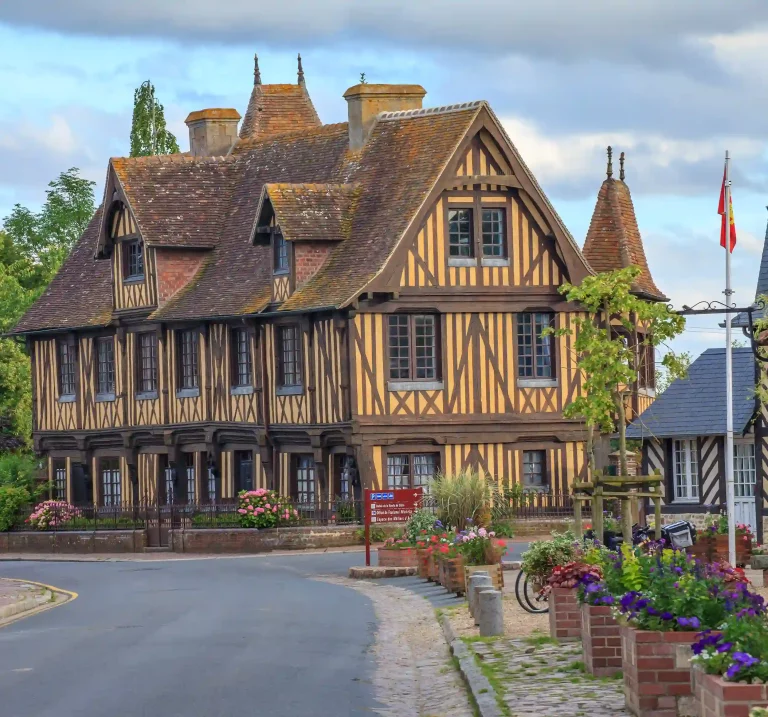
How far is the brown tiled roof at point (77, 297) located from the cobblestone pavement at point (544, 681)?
30.0 m

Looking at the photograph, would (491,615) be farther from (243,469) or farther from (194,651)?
(243,469)

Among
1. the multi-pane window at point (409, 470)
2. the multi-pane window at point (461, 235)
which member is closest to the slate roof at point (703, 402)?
the multi-pane window at point (409, 470)

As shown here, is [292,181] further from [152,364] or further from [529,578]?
[529,578]

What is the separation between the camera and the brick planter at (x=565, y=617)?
16281mm

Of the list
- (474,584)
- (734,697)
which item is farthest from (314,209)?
(734,697)

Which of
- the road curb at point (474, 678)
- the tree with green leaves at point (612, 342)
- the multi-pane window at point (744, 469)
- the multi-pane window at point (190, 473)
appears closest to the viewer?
the road curb at point (474, 678)

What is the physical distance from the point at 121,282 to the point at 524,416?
1150 cm

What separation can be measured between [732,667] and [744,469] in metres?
26.6

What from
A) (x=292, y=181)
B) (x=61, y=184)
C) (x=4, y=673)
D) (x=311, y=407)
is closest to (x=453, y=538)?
(x=4, y=673)

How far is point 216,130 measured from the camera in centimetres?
4828

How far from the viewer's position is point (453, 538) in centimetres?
2583

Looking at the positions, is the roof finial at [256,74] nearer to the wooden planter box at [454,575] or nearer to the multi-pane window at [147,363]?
the multi-pane window at [147,363]

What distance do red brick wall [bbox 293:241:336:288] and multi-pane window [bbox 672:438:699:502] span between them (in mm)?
9236

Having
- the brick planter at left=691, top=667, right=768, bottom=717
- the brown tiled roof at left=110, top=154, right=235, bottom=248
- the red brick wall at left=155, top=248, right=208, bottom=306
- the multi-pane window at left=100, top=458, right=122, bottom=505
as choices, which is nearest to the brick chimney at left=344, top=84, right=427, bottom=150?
the brown tiled roof at left=110, top=154, right=235, bottom=248
